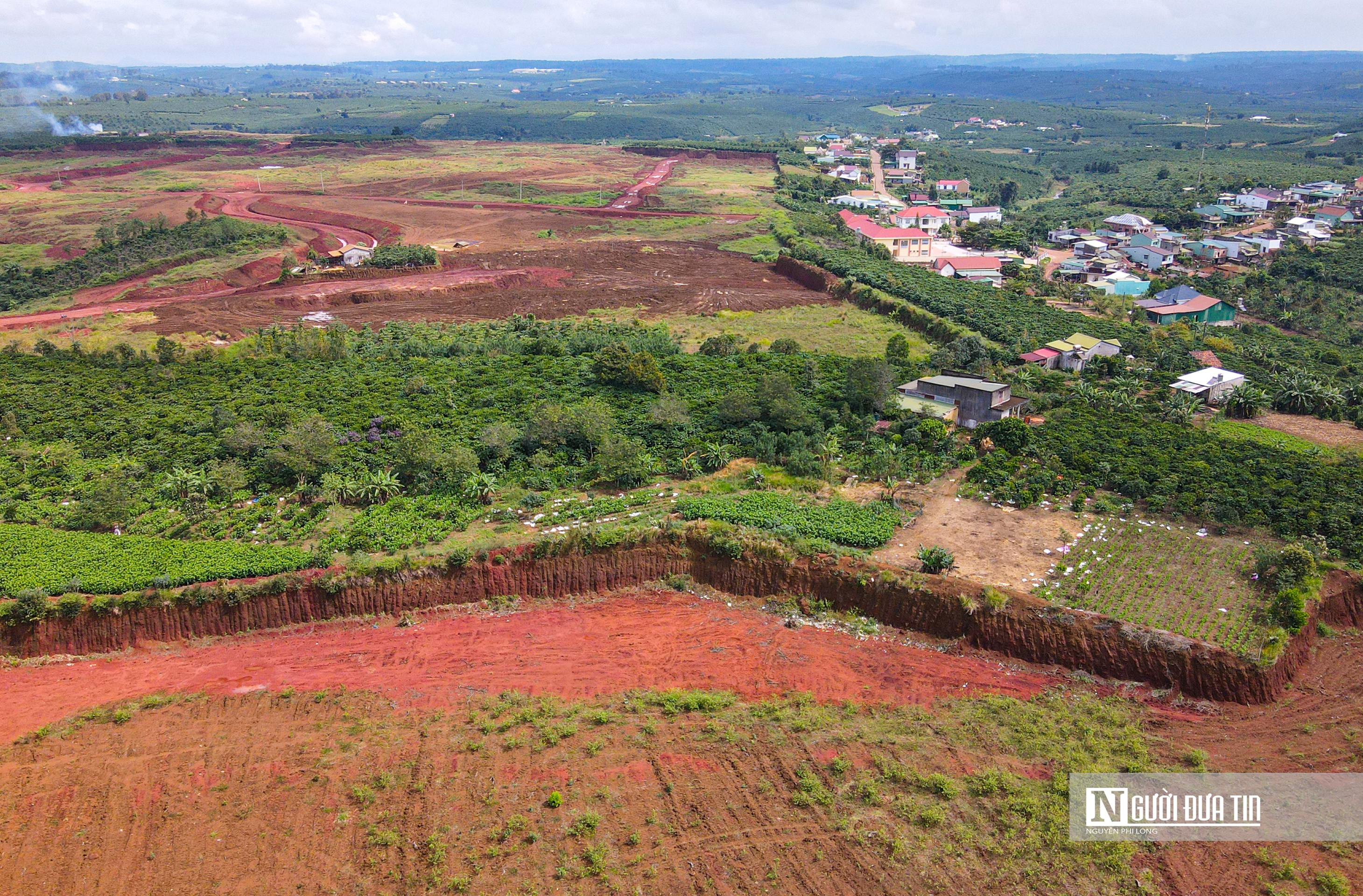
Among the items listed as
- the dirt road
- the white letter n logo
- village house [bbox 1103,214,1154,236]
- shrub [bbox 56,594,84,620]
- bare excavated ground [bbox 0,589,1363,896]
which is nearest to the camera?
bare excavated ground [bbox 0,589,1363,896]

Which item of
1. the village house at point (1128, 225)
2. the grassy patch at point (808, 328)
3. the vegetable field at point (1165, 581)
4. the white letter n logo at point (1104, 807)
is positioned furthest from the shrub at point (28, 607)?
the village house at point (1128, 225)

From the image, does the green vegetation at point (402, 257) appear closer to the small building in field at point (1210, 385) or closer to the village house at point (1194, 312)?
the village house at point (1194, 312)

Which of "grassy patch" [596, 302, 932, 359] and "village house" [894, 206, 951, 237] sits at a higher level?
"village house" [894, 206, 951, 237]

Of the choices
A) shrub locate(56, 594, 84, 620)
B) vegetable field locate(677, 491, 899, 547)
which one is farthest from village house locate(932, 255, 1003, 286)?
shrub locate(56, 594, 84, 620)

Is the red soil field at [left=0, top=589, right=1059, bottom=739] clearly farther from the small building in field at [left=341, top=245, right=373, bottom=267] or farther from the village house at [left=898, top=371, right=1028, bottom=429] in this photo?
the small building in field at [left=341, top=245, right=373, bottom=267]

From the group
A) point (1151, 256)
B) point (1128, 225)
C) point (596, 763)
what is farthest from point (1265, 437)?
point (1128, 225)

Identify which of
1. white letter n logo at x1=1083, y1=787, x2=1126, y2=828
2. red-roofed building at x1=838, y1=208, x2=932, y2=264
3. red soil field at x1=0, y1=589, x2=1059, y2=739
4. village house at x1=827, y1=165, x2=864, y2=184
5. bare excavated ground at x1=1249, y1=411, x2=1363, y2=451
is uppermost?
village house at x1=827, y1=165, x2=864, y2=184
